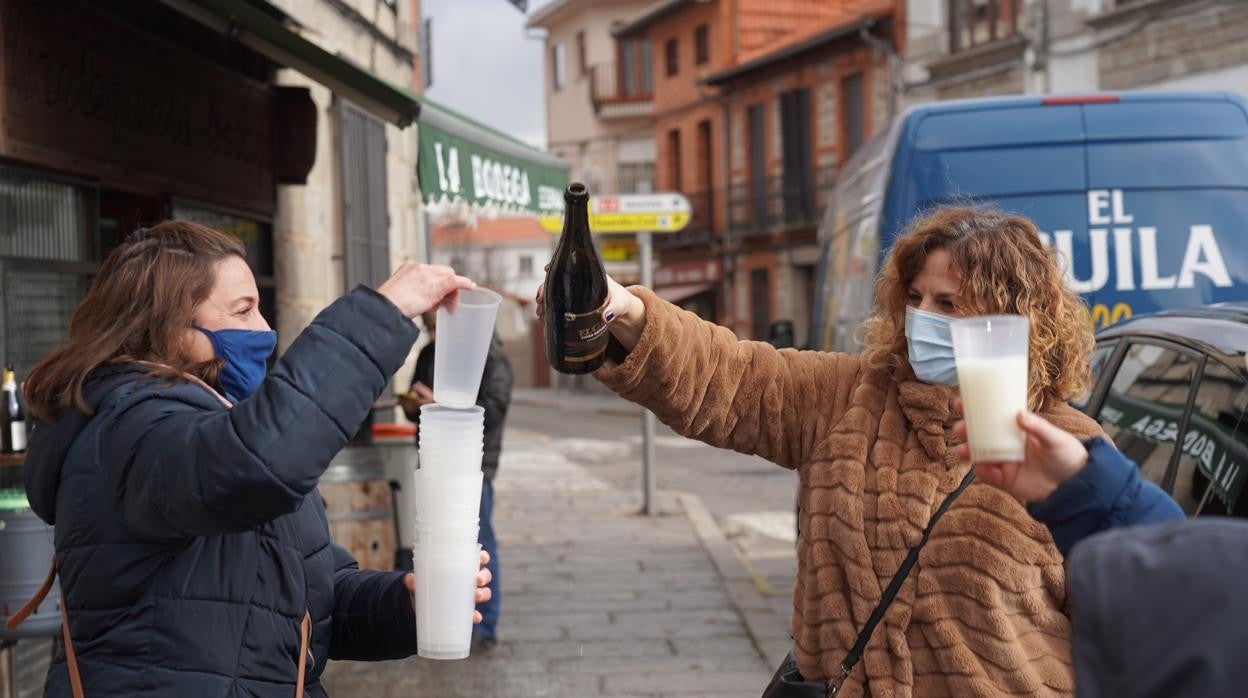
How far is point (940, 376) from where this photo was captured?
2.76 m

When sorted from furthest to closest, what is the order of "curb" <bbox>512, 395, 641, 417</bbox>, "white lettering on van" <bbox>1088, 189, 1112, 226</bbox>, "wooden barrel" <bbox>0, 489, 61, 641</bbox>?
"curb" <bbox>512, 395, 641, 417</bbox>, "white lettering on van" <bbox>1088, 189, 1112, 226</bbox>, "wooden barrel" <bbox>0, 489, 61, 641</bbox>

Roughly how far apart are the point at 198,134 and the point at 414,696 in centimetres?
369

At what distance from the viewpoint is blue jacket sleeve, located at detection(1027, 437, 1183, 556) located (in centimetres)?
205

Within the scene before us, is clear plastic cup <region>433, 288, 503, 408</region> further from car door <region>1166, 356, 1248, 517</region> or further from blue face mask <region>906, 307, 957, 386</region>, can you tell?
car door <region>1166, 356, 1248, 517</region>

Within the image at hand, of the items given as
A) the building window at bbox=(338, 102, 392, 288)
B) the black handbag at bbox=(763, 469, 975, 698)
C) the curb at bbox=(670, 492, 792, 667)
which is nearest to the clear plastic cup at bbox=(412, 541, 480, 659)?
the black handbag at bbox=(763, 469, 975, 698)

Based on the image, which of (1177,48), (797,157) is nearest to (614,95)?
(797,157)

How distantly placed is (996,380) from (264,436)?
43.6 inches

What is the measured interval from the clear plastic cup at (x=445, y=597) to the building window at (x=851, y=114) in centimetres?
3151

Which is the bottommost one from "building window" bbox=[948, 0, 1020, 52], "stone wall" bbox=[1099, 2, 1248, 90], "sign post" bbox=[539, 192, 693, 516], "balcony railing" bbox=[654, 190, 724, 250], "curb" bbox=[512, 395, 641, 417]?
"curb" bbox=[512, 395, 641, 417]

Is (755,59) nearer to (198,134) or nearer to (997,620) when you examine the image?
(198,134)

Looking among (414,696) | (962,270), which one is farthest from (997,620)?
(414,696)

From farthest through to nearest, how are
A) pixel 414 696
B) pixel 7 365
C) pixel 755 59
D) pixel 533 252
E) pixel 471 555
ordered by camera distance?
pixel 533 252
pixel 755 59
pixel 414 696
pixel 7 365
pixel 471 555

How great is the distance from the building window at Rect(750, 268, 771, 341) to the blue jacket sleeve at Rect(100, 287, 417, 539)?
35.5 m

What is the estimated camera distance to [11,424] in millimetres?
5492
